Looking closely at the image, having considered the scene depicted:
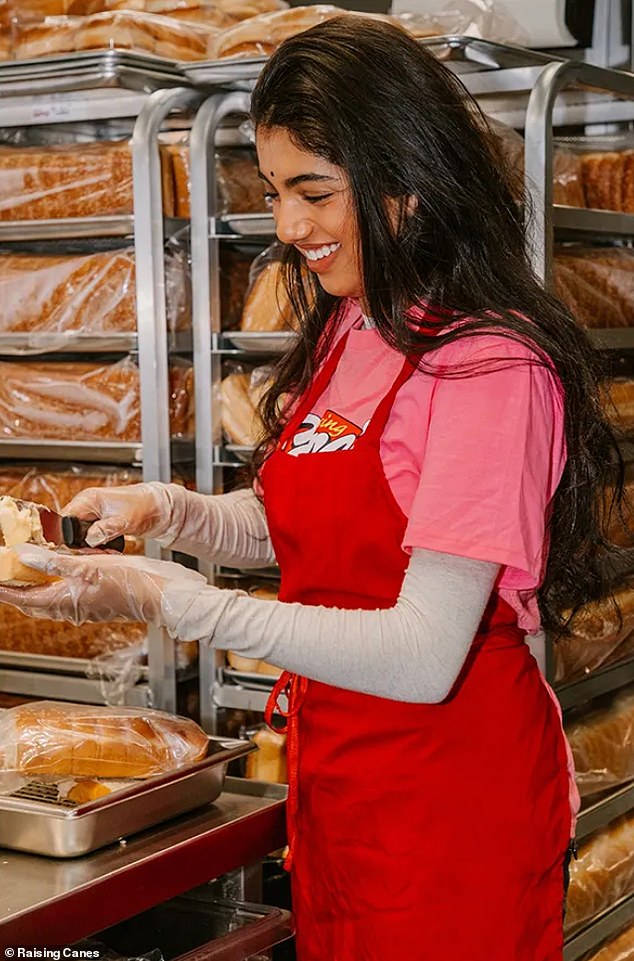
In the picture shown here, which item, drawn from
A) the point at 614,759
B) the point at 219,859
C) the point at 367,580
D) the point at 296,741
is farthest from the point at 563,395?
the point at 614,759

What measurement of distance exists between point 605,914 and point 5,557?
1.74 meters

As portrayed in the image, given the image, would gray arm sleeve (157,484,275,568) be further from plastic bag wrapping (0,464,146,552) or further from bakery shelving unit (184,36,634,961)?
plastic bag wrapping (0,464,146,552)

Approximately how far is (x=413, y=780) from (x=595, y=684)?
3.71 feet

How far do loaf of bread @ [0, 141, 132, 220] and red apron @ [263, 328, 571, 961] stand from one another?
1.42 metres

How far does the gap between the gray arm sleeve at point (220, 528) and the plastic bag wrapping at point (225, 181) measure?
42.1 inches

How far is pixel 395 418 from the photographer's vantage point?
1.80 m

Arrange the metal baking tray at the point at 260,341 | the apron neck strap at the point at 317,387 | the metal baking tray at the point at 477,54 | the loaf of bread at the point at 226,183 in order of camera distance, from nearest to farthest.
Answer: the apron neck strap at the point at 317,387 < the metal baking tray at the point at 477,54 < the metal baking tray at the point at 260,341 < the loaf of bread at the point at 226,183

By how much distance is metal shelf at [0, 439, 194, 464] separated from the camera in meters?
3.14

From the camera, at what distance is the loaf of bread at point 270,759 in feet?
10.1

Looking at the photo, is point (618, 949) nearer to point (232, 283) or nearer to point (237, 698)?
point (237, 698)

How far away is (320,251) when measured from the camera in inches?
72.0

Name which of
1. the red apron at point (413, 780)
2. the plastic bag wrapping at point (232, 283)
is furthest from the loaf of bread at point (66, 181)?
the red apron at point (413, 780)

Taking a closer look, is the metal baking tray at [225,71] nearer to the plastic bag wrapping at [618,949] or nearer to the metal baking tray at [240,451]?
the metal baking tray at [240,451]

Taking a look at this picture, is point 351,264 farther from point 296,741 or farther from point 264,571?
point 264,571
